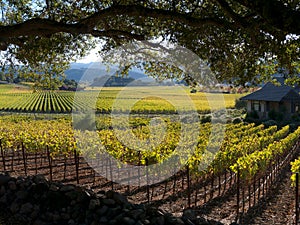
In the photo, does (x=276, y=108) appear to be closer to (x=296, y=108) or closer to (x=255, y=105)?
(x=296, y=108)

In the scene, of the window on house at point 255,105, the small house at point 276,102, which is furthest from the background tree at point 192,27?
the window on house at point 255,105

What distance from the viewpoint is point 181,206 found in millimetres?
8586

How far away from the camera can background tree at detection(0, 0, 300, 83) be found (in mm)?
5516

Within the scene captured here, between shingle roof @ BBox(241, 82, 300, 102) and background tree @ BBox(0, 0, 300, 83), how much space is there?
2816cm

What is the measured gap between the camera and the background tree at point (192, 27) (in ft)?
18.1

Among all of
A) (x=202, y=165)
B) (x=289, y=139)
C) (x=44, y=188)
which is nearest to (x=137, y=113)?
(x=289, y=139)

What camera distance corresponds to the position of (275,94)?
35.7m

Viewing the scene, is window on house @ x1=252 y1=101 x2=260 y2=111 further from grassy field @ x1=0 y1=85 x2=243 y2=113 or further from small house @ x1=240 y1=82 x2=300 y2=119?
grassy field @ x1=0 y1=85 x2=243 y2=113

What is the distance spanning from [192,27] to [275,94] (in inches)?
1220

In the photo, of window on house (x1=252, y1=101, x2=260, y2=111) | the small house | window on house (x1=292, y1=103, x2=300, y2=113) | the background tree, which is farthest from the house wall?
the background tree

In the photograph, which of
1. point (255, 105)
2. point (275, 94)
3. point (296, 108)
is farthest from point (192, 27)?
point (255, 105)

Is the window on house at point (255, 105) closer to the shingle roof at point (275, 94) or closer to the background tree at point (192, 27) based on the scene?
the shingle roof at point (275, 94)

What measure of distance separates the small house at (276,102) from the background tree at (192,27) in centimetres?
2669

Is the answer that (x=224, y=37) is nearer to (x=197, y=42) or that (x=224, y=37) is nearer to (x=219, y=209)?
(x=197, y=42)
